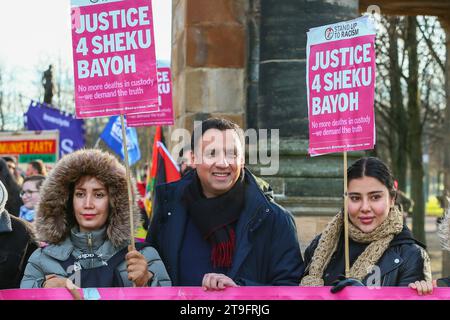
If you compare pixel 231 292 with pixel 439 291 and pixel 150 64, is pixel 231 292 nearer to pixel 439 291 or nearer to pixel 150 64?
pixel 439 291

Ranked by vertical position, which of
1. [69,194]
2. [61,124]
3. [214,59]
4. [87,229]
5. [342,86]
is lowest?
[87,229]

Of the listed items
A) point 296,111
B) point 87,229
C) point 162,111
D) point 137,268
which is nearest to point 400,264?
point 137,268

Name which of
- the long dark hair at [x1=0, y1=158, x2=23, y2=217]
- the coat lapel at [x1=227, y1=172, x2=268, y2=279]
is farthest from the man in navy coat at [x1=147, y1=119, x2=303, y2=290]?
the long dark hair at [x1=0, y1=158, x2=23, y2=217]

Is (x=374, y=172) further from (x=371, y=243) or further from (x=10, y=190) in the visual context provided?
(x=10, y=190)

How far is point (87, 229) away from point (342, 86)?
1485 millimetres

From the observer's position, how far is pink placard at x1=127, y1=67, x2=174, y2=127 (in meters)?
6.81

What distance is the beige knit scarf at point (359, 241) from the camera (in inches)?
146

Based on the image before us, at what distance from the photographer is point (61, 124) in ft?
44.7

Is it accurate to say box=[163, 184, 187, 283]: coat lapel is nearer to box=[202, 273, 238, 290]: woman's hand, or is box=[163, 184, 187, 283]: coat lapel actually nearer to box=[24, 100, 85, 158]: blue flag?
box=[202, 273, 238, 290]: woman's hand

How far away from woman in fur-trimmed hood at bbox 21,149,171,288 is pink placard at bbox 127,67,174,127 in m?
2.58

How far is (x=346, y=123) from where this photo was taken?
13.0ft

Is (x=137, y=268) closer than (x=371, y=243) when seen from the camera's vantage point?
Yes

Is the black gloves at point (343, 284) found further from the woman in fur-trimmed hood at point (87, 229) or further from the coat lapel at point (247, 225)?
the woman in fur-trimmed hood at point (87, 229)

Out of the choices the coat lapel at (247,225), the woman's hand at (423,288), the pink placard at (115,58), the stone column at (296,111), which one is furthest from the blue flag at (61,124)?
the woman's hand at (423,288)
